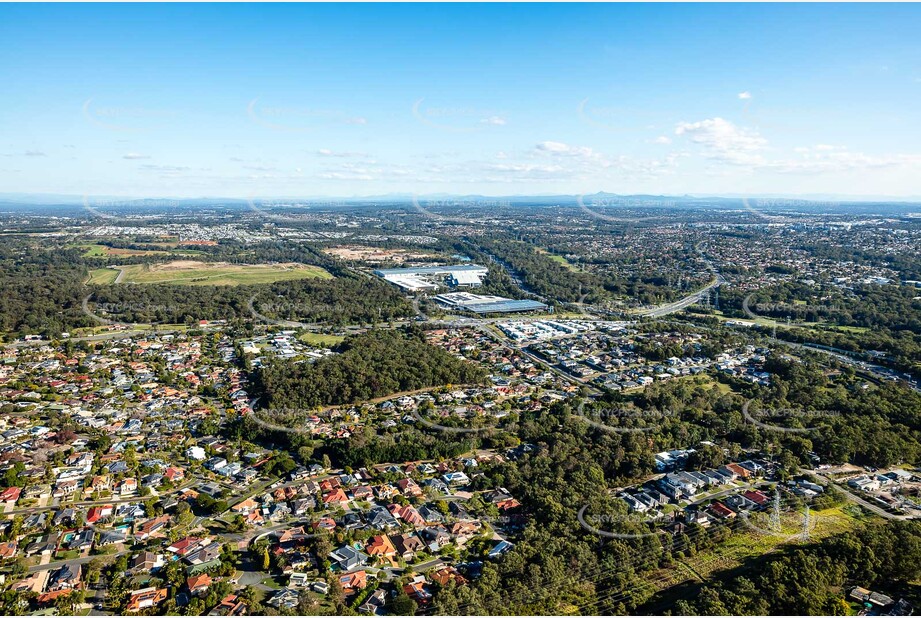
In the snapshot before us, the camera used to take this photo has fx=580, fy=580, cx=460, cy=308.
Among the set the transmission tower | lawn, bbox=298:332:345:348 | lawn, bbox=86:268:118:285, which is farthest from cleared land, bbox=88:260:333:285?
the transmission tower

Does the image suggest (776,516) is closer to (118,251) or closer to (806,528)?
(806,528)

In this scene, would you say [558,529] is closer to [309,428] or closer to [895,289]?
[309,428]

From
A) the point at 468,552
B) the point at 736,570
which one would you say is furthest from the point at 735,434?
the point at 468,552

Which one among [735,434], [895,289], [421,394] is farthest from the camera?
[895,289]

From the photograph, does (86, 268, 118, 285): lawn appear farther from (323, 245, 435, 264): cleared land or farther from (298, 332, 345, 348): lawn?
(298, 332, 345, 348): lawn

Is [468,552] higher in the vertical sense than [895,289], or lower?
lower

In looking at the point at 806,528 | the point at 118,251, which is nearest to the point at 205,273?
the point at 118,251

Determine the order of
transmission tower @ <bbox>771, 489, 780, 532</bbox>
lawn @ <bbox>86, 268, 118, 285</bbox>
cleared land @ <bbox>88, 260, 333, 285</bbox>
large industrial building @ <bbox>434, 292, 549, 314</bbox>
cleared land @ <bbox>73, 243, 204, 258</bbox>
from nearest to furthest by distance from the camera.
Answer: transmission tower @ <bbox>771, 489, 780, 532</bbox>
large industrial building @ <bbox>434, 292, 549, 314</bbox>
lawn @ <bbox>86, 268, 118, 285</bbox>
cleared land @ <bbox>88, 260, 333, 285</bbox>
cleared land @ <bbox>73, 243, 204, 258</bbox>
